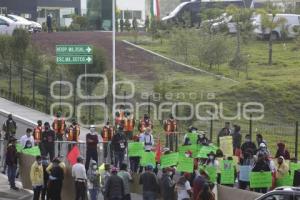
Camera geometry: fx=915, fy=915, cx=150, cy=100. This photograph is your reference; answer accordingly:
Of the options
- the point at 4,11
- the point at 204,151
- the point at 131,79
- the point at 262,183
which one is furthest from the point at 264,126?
the point at 4,11

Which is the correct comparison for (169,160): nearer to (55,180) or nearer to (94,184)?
(94,184)

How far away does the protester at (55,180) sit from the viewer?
22094mm

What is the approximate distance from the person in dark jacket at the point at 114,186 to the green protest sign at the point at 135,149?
4852mm

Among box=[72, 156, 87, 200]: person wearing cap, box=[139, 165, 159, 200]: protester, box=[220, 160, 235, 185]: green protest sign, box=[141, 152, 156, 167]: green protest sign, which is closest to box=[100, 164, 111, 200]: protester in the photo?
box=[72, 156, 87, 200]: person wearing cap

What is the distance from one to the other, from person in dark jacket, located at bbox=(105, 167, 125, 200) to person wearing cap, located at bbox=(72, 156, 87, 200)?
5.32 ft

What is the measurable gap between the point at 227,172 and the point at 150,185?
2350 mm

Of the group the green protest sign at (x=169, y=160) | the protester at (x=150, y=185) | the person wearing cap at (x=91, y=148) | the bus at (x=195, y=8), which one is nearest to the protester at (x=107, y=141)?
the person wearing cap at (x=91, y=148)

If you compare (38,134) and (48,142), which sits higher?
(38,134)

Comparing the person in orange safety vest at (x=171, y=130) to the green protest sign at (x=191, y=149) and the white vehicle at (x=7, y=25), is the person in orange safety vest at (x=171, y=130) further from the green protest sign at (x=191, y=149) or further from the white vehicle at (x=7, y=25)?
the white vehicle at (x=7, y=25)

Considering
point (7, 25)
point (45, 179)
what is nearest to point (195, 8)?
point (7, 25)

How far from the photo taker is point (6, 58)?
43.9 metres

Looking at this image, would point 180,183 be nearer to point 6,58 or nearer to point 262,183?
point 262,183

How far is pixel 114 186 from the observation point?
67.4 ft

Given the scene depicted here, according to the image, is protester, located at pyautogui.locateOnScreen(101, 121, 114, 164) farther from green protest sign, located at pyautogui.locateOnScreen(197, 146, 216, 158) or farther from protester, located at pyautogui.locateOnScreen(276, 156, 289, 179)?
Answer: protester, located at pyautogui.locateOnScreen(276, 156, 289, 179)
